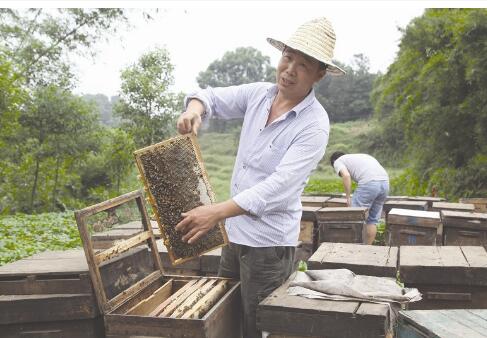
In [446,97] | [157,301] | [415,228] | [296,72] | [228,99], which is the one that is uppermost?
[446,97]

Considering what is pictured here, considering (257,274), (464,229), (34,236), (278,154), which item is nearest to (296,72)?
(278,154)

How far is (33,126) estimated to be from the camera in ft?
51.4

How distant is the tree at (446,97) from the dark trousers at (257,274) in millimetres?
10680

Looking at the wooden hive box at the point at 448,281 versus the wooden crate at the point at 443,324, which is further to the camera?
the wooden hive box at the point at 448,281

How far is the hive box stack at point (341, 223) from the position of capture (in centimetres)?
670

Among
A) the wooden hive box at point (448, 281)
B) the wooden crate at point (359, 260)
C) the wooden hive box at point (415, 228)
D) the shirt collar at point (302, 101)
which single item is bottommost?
the wooden hive box at point (415, 228)

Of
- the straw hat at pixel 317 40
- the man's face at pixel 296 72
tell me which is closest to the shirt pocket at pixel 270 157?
the man's face at pixel 296 72

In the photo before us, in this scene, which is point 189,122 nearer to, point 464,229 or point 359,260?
point 359,260

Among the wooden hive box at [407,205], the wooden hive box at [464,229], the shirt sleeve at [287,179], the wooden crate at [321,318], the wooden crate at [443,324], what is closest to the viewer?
the wooden crate at [443,324]

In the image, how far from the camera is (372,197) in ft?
25.5

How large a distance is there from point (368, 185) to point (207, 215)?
18.4 feet

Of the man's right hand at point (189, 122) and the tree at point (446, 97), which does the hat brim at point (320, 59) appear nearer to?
the man's right hand at point (189, 122)

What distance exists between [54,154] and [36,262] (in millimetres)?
14073

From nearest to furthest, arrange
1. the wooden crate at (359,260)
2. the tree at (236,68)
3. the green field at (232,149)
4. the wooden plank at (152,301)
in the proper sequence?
1. the wooden plank at (152,301)
2. the wooden crate at (359,260)
3. the green field at (232,149)
4. the tree at (236,68)
